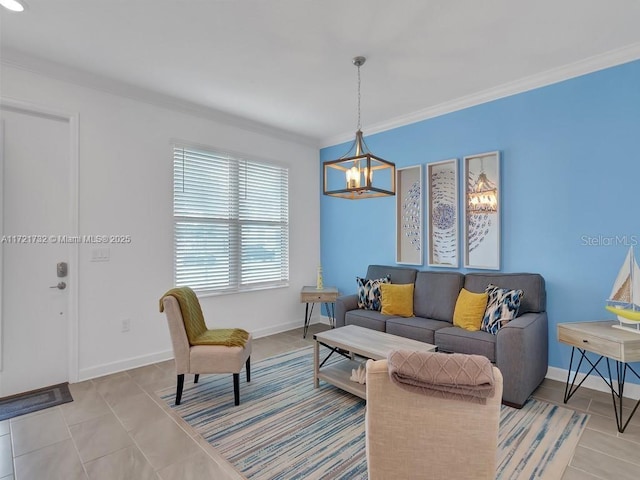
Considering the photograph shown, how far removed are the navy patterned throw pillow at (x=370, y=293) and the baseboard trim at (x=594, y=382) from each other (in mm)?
1698

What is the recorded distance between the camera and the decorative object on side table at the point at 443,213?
3750 mm

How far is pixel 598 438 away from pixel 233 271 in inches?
145

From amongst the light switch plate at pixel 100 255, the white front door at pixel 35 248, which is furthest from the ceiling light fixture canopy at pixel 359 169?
the white front door at pixel 35 248

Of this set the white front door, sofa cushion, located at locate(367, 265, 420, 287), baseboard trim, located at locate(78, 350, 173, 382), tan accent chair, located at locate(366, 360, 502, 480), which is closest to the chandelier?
sofa cushion, located at locate(367, 265, 420, 287)

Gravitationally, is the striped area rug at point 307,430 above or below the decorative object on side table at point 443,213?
below

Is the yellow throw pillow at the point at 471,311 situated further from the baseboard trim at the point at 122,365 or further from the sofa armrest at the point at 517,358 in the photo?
the baseboard trim at the point at 122,365

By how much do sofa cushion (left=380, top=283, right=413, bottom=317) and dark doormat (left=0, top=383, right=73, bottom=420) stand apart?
299 cm

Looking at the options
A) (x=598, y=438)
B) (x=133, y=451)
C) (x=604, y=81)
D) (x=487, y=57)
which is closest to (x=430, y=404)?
(x=598, y=438)

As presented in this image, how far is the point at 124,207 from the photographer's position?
11.1ft

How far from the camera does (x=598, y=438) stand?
2.18 m

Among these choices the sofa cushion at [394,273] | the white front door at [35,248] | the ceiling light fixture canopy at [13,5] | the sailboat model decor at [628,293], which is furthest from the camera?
the sofa cushion at [394,273]

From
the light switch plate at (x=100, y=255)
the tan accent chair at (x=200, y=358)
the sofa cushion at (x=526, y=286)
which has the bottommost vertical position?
the tan accent chair at (x=200, y=358)

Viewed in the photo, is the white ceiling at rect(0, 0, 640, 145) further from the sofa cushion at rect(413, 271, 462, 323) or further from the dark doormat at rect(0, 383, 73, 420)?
the dark doormat at rect(0, 383, 73, 420)

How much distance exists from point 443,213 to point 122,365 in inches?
147
